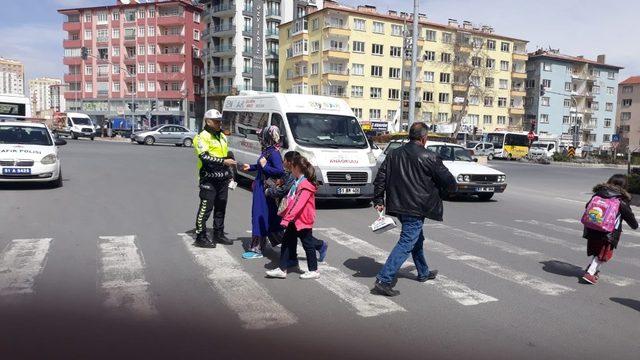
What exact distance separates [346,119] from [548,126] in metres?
80.8

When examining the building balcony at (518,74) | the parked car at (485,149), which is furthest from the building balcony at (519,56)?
the parked car at (485,149)

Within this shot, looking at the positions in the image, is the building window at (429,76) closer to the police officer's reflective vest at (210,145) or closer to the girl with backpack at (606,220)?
the police officer's reflective vest at (210,145)

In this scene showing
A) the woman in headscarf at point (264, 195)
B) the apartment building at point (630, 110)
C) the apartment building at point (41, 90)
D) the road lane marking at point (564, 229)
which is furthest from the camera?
the apartment building at point (41, 90)

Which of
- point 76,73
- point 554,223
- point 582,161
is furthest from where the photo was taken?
point 76,73

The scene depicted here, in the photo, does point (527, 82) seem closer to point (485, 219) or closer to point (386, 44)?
point (386, 44)

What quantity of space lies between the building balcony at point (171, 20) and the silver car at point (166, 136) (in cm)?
4623

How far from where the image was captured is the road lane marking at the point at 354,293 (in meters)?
Answer: 5.02

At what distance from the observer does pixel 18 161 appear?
12.6 meters

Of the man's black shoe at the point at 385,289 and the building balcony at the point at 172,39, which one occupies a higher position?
the building balcony at the point at 172,39

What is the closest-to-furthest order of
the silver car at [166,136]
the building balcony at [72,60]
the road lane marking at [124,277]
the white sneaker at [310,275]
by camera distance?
the road lane marking at [124,277], the white sneaker at [310,275], the silver car at [166,136], the building balcony at [72,60]

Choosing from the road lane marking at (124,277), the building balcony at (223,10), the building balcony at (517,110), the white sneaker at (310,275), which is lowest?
the road lane marking at (124,277)

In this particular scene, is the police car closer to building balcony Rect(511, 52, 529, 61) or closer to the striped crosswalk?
the striped crosswalk

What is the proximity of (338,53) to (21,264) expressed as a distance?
204ft

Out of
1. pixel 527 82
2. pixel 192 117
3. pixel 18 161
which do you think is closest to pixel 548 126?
pixel 527 82
